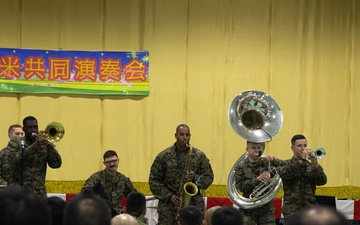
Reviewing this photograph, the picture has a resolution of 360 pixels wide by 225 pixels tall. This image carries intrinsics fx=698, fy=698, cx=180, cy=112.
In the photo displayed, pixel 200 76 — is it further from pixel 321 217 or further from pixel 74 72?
pixel 321 217

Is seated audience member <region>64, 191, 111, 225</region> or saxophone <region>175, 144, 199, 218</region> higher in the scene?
seated audience member <region>64, 191, 111, 225</region>

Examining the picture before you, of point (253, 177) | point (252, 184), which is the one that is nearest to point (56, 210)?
point (252, 184)

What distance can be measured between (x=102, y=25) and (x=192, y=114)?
201 cm

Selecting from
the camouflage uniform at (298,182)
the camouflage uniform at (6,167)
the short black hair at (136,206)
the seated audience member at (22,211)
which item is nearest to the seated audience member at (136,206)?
the short black hair at (136,206)

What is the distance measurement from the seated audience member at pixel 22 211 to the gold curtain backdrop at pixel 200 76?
8.58 m

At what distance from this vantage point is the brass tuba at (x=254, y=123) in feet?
26.9

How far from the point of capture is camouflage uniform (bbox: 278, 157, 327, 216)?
26.3 ft

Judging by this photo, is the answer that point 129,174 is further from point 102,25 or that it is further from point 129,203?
point 129,203

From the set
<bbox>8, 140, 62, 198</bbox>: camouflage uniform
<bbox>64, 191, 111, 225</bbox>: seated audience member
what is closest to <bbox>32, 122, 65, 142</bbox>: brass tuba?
<bbox>8, 140, 62, 198</bbox>: camouflage uniform

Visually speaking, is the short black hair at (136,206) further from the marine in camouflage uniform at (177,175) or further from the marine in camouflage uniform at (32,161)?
the marine in camouflage uniform at (177,175)

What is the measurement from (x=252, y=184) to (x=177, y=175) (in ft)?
3.30

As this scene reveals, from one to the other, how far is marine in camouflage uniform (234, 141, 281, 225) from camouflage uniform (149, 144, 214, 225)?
456 millimetres

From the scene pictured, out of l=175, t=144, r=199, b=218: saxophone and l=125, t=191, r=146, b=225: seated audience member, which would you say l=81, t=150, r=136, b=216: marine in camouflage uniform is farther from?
l=125, t=191, r=146, b=225: seated audience member

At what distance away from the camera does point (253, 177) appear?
8289 millimetres
